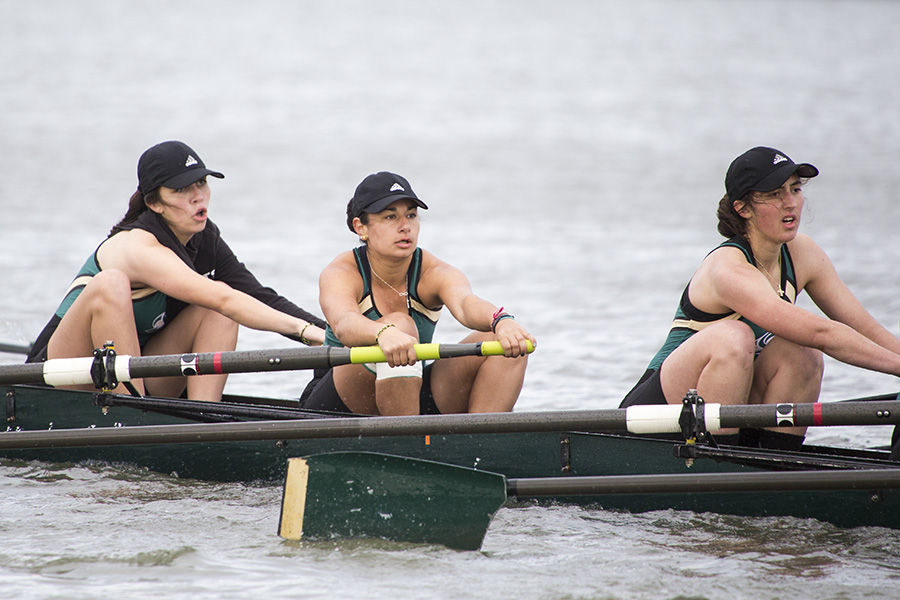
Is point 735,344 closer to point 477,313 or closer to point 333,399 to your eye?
point 477,313

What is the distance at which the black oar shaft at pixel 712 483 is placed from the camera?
415 centimetres

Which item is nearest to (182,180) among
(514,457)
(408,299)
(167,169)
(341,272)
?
(167,169)

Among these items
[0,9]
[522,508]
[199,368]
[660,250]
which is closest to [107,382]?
[199,368]

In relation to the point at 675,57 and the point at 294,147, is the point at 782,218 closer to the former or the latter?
the point at 294,147

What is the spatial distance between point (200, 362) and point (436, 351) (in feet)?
3.24

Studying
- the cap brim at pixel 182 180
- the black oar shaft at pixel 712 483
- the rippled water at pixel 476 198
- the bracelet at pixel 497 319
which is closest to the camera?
the black oar shaft at pixel 712 483

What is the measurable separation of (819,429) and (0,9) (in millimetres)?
51349

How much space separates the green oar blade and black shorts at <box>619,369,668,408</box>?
34.6 inches

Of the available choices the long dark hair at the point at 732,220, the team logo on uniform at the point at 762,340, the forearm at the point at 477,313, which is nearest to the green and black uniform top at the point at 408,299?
the forearm at the point at 477,313

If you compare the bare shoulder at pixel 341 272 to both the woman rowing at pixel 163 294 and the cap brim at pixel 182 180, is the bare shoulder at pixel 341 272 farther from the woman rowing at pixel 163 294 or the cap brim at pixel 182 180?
the cap brim at pixel 182 180

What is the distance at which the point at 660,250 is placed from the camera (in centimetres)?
1373

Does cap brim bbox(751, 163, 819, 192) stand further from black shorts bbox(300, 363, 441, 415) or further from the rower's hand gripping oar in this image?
black shorts bbox(300, 363, 441, 415)

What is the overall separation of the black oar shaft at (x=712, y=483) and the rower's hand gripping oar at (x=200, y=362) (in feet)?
2.13

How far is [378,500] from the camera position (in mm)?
4648
